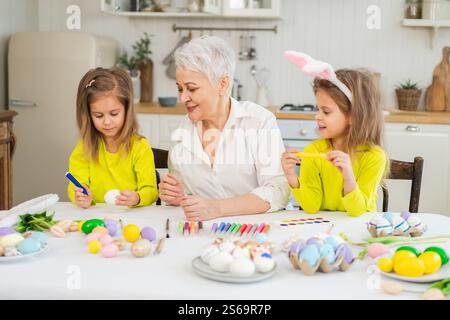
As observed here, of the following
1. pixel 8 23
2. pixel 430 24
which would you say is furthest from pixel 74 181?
pixel 430 24

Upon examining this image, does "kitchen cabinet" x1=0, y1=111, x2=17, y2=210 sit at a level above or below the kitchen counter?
below

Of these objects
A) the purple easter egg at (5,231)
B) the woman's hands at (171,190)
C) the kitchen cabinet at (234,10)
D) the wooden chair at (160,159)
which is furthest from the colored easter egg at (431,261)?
the kitchen cabinet at (234,10)

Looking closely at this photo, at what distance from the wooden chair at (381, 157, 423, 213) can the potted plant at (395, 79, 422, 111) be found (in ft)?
7.05

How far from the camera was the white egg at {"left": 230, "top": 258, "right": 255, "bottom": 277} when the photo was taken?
4.17ft

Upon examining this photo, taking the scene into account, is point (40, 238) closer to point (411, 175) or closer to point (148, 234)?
point (148, 234)

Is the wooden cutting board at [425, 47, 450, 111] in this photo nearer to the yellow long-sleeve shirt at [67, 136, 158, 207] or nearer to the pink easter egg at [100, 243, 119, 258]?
the yellow long-sleeve shirt at [67, 136, 158, 207]

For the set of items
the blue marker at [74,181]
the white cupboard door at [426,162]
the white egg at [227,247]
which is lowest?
the white cupboard door at [426,162]

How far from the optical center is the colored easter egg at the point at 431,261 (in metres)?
1.32

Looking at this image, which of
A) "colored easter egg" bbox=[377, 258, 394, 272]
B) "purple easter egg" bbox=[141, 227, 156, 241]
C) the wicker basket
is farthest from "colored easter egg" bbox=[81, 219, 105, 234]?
the wicker basket

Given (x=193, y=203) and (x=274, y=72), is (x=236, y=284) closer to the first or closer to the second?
Answer: (x=193, y=203)

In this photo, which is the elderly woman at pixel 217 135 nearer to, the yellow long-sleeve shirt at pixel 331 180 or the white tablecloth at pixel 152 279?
the yellow long-sleeve shirt at pixel 331 180

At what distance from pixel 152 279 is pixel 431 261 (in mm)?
574

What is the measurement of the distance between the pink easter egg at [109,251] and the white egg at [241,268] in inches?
12.0
